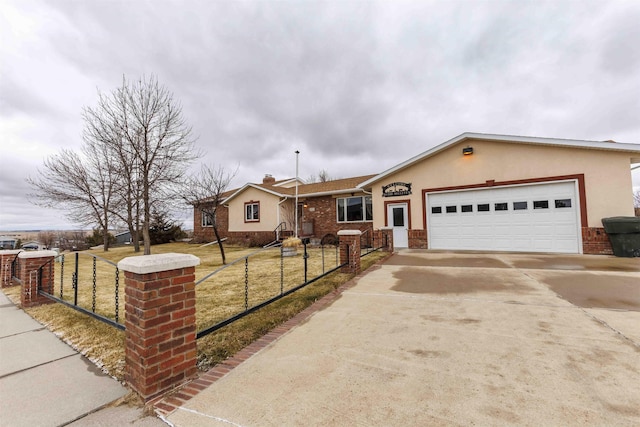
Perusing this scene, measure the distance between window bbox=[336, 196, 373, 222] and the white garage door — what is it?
3769 millimetres

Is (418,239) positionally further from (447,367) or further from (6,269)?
(6,269)

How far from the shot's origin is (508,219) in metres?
10.7

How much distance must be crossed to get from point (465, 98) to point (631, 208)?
1065 cm

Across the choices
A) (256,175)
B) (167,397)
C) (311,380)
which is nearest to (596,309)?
(311,380)

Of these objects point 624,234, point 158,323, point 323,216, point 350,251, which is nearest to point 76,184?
point 323,216

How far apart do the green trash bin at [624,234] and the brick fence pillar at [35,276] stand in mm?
15143

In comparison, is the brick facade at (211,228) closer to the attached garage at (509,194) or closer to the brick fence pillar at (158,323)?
the attached garage at (509,194)

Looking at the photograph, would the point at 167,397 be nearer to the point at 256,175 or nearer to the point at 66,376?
the point at 66,376

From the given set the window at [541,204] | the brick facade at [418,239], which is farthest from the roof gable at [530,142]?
the brick facade at [418,239]

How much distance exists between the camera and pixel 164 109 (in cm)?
1480

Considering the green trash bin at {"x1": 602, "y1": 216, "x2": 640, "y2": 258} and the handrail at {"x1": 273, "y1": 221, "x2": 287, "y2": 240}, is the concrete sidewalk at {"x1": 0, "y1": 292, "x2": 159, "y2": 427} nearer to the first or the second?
the green trash bin at {"x1": 602, "y1": 216, "x2": 640, "y2": 258}

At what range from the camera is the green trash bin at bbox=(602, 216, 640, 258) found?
8.37 meters

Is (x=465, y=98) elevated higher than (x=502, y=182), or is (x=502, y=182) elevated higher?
(x=465, y=98)

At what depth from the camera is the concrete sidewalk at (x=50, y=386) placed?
198 cm
